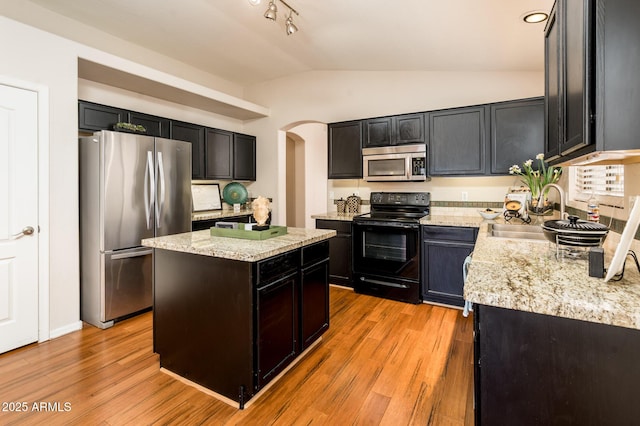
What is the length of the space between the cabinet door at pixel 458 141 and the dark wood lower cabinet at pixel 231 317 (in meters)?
2.11

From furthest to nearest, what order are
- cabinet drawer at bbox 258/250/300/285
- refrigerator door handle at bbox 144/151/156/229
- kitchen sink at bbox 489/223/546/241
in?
refrigerator door handle at bbox 144/151/156/229
kitchen sink at bbox 489/223/546/241
cabinet drawer at bbox 258/250/300/285

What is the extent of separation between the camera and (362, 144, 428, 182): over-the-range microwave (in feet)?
12.2

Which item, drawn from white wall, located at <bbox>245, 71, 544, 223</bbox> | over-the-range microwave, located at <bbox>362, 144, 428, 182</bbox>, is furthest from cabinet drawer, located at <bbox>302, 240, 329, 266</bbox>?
white wall, located at <bbox>245, 71, 544, 223</bbox>

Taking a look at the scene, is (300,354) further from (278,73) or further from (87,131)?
(278,73)

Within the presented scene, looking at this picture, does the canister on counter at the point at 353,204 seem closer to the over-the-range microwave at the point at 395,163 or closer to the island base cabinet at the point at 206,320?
the over-the-range microwave at the point at 395,163

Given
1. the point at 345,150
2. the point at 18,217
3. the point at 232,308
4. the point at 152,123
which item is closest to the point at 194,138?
the point at 152,123

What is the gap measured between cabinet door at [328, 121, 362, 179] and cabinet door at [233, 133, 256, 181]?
145 centimetres

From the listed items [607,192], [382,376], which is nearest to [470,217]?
[607,192]

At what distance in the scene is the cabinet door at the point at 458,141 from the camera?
347cm

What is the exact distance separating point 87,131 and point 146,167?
0.68 m

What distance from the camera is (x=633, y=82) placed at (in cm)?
93

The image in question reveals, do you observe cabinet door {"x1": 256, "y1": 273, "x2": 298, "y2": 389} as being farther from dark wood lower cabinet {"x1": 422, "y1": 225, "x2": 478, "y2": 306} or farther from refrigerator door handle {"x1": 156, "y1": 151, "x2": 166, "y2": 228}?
refrigerator door handle {"x1": 156, "y1": 151, "x2": 166, "y2": 228}

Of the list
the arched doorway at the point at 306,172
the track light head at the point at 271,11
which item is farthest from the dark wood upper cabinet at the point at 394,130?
the track light head at the point at 271,11

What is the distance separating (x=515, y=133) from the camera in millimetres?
3307
